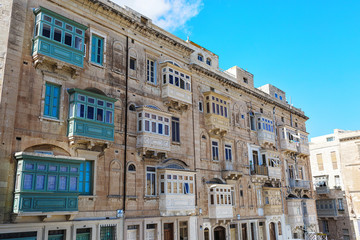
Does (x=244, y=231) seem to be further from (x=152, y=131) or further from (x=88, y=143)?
(x=88, y=143)

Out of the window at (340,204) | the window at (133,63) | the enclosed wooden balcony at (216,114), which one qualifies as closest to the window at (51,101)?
the window at (133,63)

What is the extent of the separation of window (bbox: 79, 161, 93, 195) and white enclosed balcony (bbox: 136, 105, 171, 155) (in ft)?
11.9

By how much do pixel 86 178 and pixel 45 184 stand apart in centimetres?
317

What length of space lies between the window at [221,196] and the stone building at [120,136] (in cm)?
9

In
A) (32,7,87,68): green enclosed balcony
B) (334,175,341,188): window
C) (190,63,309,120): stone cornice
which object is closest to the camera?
(32,7,87,68): green enclosed balcony

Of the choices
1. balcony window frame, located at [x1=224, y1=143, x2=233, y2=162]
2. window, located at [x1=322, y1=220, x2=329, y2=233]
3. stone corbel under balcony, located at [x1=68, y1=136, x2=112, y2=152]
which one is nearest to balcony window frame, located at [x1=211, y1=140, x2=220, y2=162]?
balcony window frame, located at [x1=224, y1=143, x2=233, y2=162]

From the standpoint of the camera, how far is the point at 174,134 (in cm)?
2391

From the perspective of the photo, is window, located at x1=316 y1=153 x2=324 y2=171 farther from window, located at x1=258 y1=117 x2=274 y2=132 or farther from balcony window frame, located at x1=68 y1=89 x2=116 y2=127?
balcony window frame, located at x1=68 y1=89 x2=116 y2=127

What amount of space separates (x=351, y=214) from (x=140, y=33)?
1595 inches

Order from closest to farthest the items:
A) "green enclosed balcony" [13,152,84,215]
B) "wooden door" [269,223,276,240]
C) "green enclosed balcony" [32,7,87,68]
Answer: "green enclosed balcony" [13,152,84,215] → "green enclosed balcony" [32,7,87,68] → "wooden door" [269,223,276,240]

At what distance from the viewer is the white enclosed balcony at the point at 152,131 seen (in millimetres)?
20484

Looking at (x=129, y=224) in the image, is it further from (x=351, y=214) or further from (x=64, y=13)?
(x=351, y=214)

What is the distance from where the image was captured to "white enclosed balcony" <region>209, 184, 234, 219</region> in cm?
2492

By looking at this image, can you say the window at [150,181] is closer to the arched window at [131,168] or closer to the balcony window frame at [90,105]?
the arched window at [131,168]
